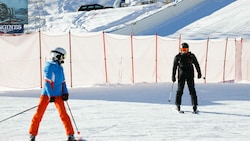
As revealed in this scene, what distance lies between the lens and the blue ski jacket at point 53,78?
22.7ft

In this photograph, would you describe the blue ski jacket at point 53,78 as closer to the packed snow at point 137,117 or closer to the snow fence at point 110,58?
the packed snow at point 137,117

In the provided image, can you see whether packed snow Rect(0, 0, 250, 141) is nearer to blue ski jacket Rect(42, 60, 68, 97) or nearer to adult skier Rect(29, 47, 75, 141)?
adult skier Rect(29, 47, 75, 141)

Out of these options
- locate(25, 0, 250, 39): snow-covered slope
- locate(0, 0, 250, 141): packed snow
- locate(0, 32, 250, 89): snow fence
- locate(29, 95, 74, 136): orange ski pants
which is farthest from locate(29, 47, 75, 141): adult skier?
locate(25, 0, 250, 39): snow-covered slope

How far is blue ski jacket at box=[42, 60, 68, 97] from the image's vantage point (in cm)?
692

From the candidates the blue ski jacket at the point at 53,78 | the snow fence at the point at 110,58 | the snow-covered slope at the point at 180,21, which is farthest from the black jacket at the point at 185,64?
the snow-covered slope at the point at 180,21

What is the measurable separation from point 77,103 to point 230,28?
21.3 meters

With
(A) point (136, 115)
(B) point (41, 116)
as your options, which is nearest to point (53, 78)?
(B) point (41, 116)

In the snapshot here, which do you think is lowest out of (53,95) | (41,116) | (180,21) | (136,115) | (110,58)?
(136,115)

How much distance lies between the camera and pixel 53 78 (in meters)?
6.94

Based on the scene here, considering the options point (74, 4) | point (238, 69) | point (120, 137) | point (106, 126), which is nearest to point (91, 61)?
point (238, 69)

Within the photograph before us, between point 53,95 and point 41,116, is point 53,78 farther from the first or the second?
point 41,116

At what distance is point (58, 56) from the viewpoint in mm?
6914

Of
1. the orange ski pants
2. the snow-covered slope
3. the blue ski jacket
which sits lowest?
the orange ski pants

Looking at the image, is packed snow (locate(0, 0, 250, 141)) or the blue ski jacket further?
packed snow (locate(0, 0, 250, 141))
